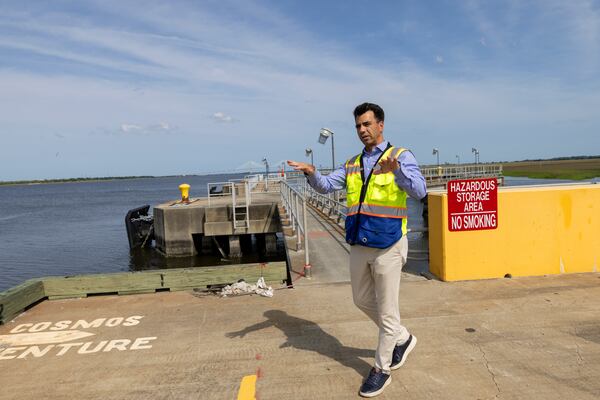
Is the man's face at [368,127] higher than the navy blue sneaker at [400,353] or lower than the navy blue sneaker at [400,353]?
higher

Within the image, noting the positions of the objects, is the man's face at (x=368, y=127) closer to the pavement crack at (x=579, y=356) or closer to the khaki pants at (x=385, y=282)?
the khaki pants at (x=385, y=282)

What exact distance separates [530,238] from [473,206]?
963mm

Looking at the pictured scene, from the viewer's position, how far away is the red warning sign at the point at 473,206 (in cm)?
577

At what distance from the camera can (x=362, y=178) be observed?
3285 millimetres

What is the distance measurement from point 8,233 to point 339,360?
35660mm

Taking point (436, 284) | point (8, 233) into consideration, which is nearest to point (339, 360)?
point (436, 284)

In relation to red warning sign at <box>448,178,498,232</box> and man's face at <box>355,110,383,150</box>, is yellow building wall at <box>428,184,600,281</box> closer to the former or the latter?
red warning sign at <box>448,178,498,232</box>

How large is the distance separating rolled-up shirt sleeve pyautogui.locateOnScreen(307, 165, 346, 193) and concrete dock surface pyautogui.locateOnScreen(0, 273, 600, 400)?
1.53 meters

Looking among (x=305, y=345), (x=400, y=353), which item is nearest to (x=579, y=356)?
(x=400, y=353)

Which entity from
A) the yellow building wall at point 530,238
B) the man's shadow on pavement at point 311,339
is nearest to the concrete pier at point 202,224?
the yellow building wall at point 530,238

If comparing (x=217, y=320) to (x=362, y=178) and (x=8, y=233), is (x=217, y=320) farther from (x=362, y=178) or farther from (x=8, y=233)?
(x=8, y=233)

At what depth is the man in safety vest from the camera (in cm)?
313

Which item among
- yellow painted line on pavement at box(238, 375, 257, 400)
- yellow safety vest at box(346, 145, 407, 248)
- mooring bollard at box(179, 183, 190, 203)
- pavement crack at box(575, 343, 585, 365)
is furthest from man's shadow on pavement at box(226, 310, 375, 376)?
mooring bollard at box(179, 183, 190, 203)

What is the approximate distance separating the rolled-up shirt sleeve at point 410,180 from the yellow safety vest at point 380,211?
12 centimetres
